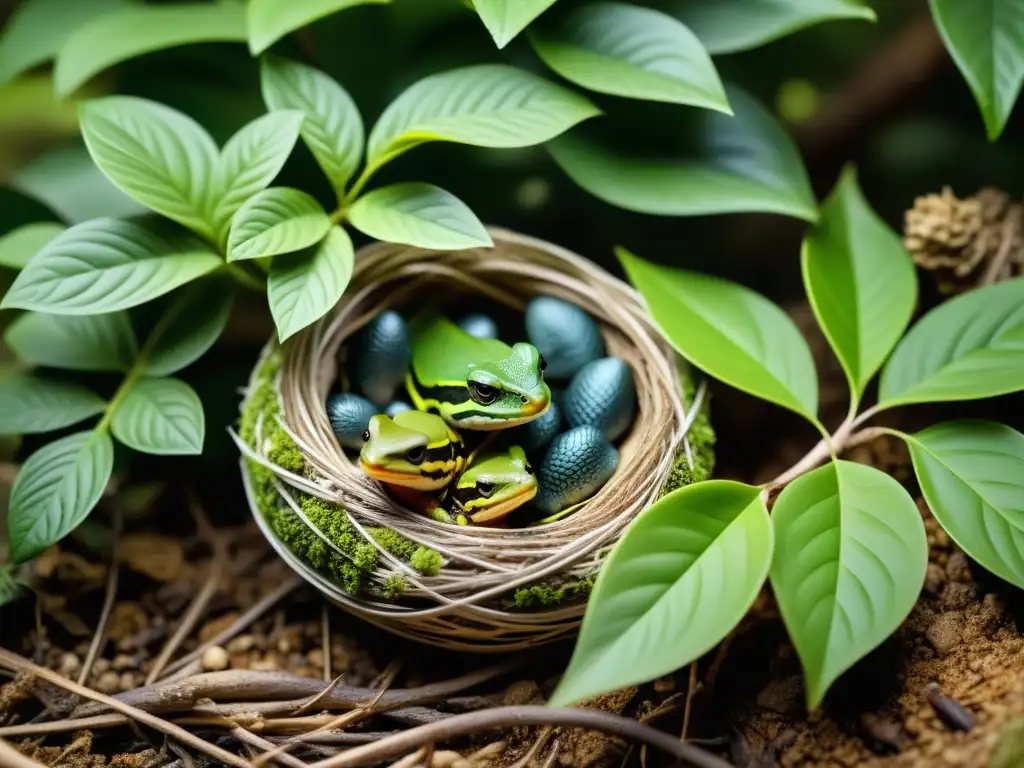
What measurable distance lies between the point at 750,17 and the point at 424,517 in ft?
3.61

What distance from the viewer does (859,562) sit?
47.9 inches

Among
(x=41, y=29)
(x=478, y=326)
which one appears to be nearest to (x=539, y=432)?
(x=478, y=326)

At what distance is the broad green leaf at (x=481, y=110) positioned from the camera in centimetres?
145

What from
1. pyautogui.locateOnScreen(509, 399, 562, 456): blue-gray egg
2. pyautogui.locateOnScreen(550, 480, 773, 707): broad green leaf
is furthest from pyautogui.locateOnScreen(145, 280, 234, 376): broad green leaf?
pyautogui.locateOnScreen(550, 480, 773, 707): broad green leaf

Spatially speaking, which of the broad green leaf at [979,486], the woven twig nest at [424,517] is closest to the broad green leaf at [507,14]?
the woven twig nest at [424,517]

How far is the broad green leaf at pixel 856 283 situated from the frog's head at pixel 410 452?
0.69m

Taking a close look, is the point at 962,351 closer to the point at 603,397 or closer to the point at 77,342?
the point at 603,397

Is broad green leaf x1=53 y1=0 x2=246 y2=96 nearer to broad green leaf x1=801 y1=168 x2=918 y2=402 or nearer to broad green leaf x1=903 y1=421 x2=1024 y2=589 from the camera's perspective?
broad green leaf x1=801 y1=168 x2=918 y2=402

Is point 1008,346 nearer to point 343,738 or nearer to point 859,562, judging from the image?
point 859,562

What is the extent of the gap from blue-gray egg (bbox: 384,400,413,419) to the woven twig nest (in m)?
0.12

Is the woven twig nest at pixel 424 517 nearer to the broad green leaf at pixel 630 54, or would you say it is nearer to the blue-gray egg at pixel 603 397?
the blue-gray egg at pixel 603 397

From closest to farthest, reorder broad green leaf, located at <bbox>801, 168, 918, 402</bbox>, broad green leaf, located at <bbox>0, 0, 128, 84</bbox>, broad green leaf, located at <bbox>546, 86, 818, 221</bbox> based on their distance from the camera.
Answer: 1. broad green leaf, located at <bbox>801, 168, 918, 402</bbox>
2. broad green leaf, located at <bbox>546, 86, 818, 221</bbox>
3. broad green leaf, located at <bbox>0, 0, 128, 84</bbox>

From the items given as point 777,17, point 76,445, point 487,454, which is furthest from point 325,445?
point 777,17

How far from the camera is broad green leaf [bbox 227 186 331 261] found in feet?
4.41
